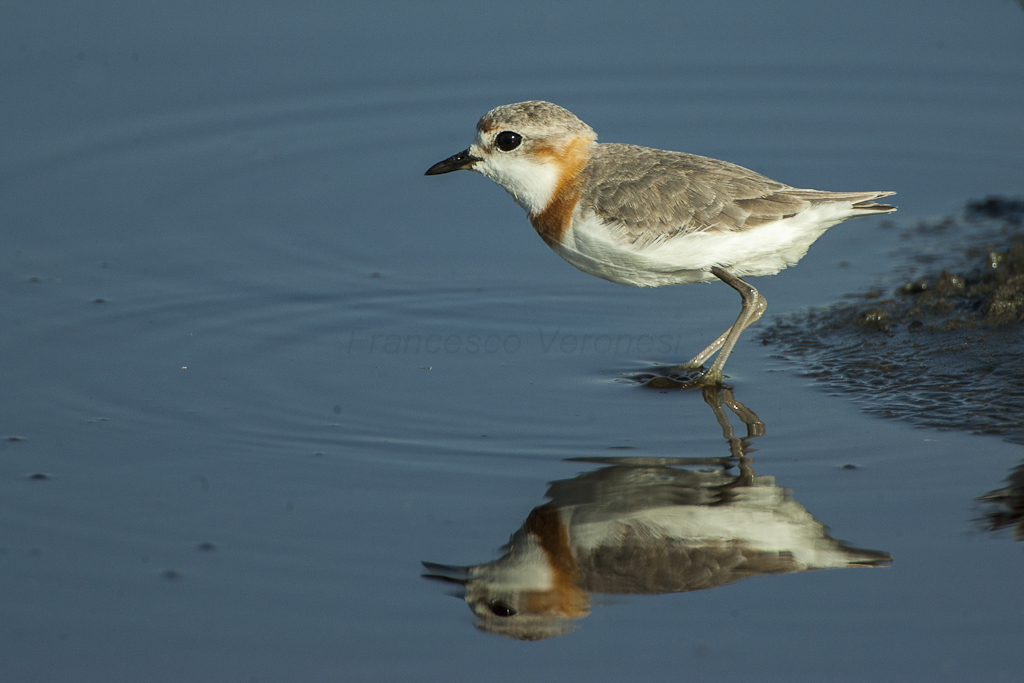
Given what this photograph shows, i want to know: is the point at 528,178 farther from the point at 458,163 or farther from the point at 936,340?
the point at 936,340

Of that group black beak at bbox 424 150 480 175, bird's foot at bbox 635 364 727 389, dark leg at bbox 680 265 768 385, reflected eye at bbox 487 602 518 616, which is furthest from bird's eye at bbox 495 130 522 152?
reflected eye at bbox 487 602 518 616

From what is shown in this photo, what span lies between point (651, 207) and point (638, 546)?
Result: 2.70 metres

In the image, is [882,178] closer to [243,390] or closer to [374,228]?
[374,228]

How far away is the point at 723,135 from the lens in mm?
11891

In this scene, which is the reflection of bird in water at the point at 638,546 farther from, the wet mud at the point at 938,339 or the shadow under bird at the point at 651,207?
the shadow under bird at the point at 651,207

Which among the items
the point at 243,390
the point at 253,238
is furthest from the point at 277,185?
the point at 243,390

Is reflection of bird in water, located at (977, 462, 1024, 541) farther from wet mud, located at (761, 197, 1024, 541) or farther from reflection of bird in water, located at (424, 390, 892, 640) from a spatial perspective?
reflection of bird in water, located at (424, 390, 892, 640)

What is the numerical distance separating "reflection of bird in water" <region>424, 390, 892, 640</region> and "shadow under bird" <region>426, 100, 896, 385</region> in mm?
1743

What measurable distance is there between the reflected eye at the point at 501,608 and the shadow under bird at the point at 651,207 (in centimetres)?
295

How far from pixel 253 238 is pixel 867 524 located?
6.49 meters

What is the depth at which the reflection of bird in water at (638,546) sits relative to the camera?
18.3ft

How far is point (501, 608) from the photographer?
18.2ft

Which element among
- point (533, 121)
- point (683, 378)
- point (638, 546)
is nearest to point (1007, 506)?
point (638, 546)

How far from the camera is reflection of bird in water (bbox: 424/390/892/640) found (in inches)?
219
